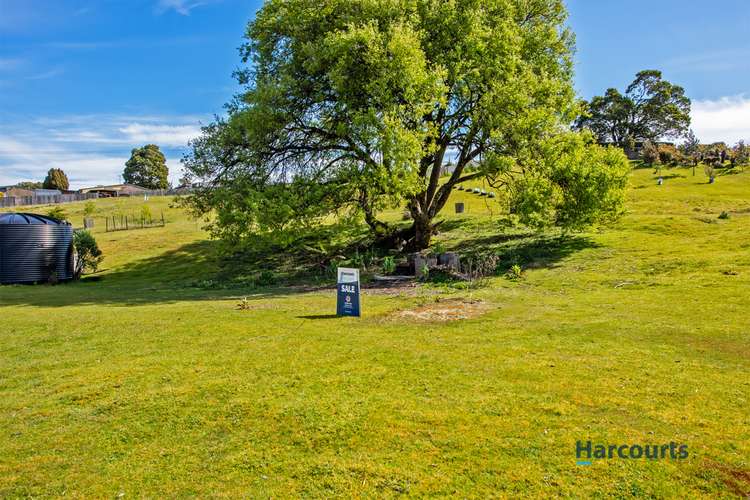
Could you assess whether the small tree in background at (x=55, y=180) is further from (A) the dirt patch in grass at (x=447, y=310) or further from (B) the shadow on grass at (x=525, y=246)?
(A) the dirt patch in grass at (x=447, y=310)

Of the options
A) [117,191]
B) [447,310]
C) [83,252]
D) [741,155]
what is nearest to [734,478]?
[447,310]

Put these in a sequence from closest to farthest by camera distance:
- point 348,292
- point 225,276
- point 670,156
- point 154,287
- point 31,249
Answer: point 348,292
point 154,287
point 225,276
point 31,249
point 670,156

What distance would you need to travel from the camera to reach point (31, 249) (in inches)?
1131

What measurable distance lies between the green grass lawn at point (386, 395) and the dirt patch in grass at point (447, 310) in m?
0.17

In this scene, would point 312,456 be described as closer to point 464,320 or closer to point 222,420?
point 222,420

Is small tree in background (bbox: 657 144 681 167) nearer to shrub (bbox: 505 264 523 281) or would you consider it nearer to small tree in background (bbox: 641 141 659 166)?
small tree in background (bbox: 641 141 659 166)

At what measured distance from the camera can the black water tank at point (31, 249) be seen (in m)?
28.3

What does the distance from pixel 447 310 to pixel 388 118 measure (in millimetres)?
9791

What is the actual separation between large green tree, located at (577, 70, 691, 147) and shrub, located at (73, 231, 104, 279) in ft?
239

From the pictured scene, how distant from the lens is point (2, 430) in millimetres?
7270

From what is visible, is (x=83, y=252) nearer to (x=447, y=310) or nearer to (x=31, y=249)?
(x=31, y=249)

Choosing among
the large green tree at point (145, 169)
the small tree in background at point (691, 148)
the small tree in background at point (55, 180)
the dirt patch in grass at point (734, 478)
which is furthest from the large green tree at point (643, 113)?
the small tree in background at point (55, 180)

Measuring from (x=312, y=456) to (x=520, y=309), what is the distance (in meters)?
9.16

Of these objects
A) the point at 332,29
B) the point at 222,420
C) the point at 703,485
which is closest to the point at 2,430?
the point at 222,420
